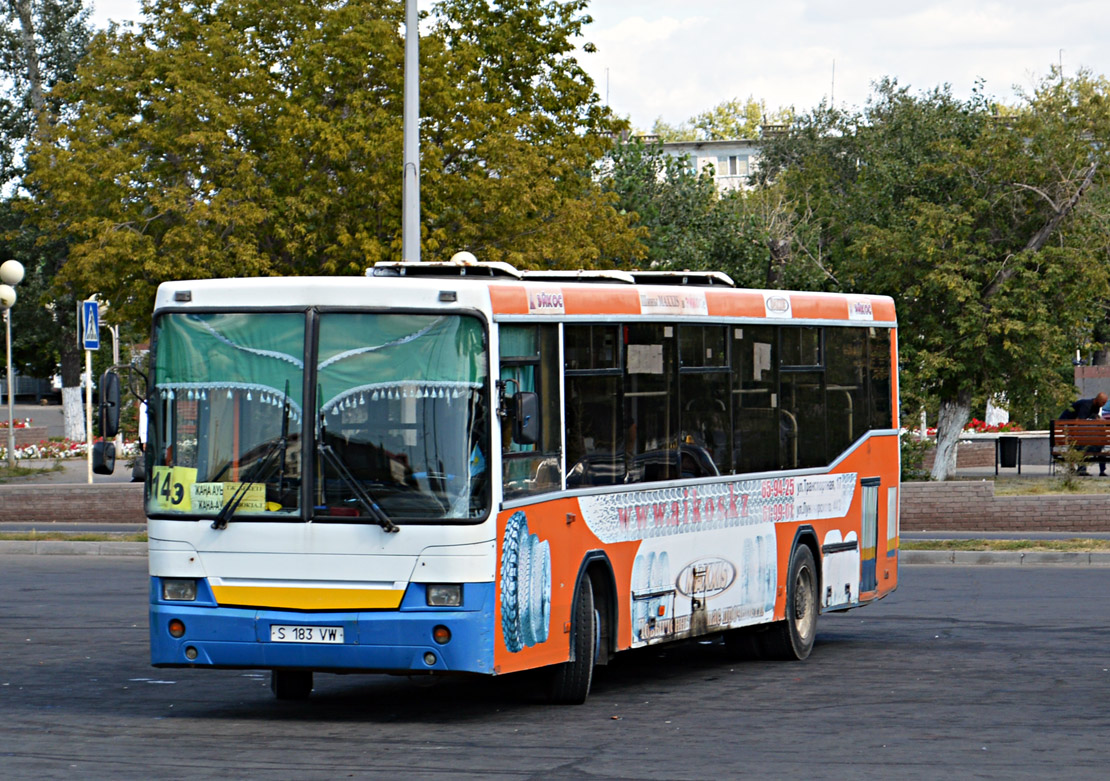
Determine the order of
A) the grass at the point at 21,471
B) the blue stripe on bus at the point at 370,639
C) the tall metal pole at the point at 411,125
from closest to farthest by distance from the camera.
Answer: the blue stripe on bus at the point at 370,639 < the tall metal pole at the point at 411,125 < the grass at the point at 21,471

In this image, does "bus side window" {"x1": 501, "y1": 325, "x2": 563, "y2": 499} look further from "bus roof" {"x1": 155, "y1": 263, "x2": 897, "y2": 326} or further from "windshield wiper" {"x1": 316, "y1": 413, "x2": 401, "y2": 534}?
"windshield wiper" {"x1": 316, "y1": 413, "x2": 401, "y2": 534}

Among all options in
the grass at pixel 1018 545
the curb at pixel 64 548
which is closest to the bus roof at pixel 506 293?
the grass at pixel 1018 545

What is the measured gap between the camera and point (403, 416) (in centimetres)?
1018

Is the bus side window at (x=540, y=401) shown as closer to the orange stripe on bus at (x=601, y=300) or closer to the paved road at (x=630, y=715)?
the orange stripe on bus at (x=601, y=300)

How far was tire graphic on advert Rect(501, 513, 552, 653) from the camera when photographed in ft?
33.3

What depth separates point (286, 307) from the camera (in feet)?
34.2

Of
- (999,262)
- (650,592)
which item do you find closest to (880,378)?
(650,592)

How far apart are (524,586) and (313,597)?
118cm

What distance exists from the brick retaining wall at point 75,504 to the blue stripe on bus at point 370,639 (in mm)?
19138

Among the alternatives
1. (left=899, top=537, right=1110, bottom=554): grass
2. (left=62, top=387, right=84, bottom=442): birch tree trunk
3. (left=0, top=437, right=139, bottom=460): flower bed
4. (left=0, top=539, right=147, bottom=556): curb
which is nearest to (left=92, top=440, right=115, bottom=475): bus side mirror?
(left=899, top=537, right=1110, bottom=554): grass

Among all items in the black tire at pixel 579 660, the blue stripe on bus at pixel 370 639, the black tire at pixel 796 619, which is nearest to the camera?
the blue stripe on bus at pixel 370 639

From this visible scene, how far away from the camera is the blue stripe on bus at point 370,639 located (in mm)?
9945

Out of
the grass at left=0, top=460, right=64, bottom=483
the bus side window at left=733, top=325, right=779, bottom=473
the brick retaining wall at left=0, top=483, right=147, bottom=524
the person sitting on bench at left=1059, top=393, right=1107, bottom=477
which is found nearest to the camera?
the bus side window at left=733, top=325, right=779, bottom=473

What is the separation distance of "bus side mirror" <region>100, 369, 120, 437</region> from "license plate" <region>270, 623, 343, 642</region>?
1.50 metres
